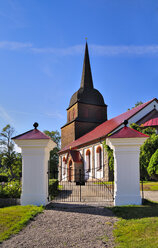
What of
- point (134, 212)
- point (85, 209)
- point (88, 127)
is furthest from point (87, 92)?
point (134, 212)

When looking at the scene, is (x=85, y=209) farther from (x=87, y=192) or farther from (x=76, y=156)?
(x=76, y=156)

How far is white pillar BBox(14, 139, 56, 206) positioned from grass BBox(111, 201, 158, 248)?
101 inches

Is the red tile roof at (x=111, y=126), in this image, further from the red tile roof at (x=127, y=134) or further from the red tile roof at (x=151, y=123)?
the red tile roof at (x=127, y=134)

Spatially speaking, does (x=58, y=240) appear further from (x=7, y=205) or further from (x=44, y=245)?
(x=7, y=205)

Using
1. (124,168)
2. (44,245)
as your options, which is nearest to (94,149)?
(124,168)

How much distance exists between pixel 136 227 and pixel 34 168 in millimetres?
4043

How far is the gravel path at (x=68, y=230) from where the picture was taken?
4078 millimetres

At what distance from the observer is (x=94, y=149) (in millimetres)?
23062

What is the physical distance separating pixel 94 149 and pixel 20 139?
1592cm

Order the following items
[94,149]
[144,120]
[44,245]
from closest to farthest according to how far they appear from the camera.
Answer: [44,245] < [144,120] < [94,149]

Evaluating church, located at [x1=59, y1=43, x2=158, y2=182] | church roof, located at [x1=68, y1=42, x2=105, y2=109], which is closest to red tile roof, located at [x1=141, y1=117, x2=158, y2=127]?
church, located at [x1=59, y1=43, x2=158, y2=182]

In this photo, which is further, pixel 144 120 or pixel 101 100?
pixel 101 100

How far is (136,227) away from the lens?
16.0 ft

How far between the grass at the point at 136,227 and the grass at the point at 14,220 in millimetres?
2137
